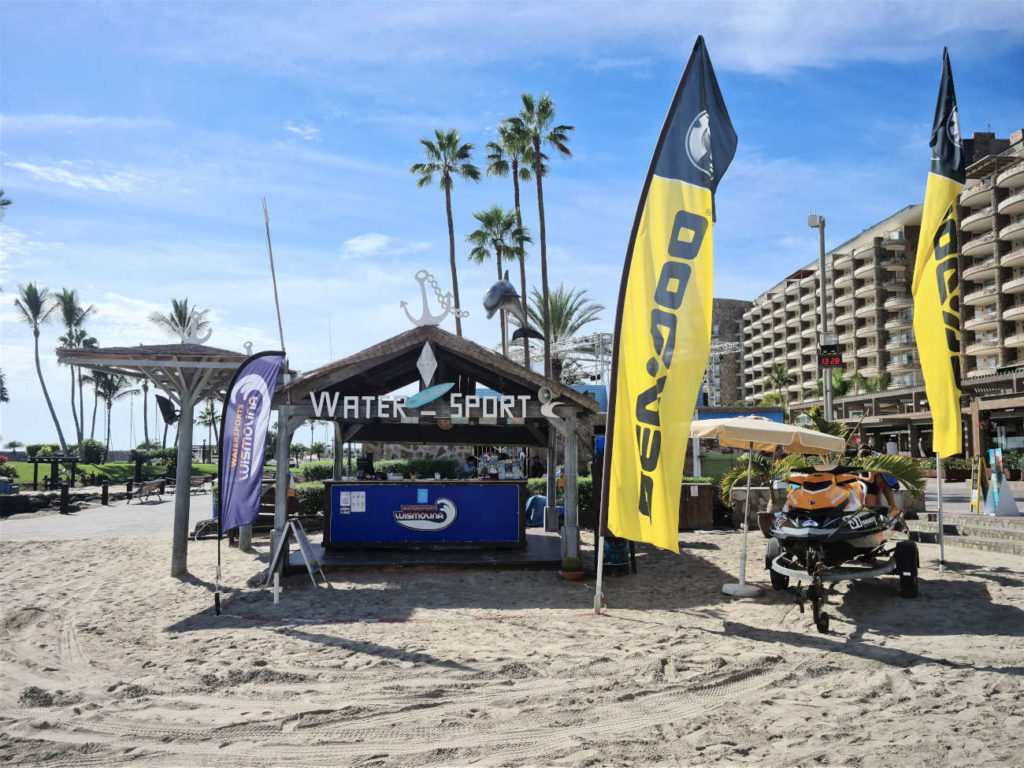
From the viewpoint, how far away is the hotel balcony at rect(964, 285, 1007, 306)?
5616cm

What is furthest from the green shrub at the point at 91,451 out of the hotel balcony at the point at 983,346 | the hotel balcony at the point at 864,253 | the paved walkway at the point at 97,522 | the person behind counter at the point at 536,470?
the hotel balcony at the point at 864,253

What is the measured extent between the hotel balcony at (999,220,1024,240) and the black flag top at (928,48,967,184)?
5125 centimetres

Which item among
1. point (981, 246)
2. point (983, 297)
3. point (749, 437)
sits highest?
point (981, 246)

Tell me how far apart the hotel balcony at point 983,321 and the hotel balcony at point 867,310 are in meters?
16.8

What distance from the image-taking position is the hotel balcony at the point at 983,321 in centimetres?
5600

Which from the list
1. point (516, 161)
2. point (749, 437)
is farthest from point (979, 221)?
point (749, 437)

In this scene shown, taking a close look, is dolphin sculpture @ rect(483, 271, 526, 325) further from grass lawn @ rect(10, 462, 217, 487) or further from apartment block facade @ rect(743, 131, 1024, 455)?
grass lawn @ rect(10, 462, 217, 487)

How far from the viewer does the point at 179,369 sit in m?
12.2

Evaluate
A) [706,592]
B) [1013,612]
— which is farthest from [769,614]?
[1013,612]

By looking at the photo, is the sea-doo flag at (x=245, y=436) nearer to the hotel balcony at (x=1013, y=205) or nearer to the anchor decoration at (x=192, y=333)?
the anchor decoration at (x=192, y=333)

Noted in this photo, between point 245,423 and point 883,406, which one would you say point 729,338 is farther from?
point 245,423

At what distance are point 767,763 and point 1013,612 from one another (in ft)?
17.4

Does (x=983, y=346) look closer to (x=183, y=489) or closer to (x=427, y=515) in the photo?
(x=427, y=515)

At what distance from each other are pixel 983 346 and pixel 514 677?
6272cm
